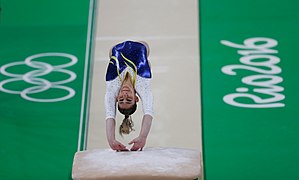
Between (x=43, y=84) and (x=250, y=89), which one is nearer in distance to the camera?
(x=250, y=89)

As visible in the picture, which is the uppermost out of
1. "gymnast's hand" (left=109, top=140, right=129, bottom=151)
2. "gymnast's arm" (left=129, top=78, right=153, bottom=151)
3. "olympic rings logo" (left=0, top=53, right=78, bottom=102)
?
"olympic rings logo" (left=0, top=53, right=78, bottom=102)

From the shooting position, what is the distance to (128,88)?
346cm

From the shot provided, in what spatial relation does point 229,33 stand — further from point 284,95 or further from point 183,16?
point 284,95

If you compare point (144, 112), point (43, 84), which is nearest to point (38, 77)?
point (43, 84)

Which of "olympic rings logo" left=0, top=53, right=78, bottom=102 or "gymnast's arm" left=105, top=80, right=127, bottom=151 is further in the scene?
"olympic rings logo" left=0, top=53, right=78, bottom=102

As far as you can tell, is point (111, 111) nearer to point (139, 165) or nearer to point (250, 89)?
point (139, 165)

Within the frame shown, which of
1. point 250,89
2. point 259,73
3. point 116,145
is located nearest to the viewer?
point 116,145

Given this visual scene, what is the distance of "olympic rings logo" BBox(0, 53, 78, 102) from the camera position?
16.6 ft

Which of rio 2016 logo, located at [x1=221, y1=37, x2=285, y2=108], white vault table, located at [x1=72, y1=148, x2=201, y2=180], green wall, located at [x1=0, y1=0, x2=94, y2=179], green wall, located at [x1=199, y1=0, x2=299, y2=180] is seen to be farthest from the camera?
rio 2016 logo, located at [x1=221, y1=37, x2=285, y2=108]

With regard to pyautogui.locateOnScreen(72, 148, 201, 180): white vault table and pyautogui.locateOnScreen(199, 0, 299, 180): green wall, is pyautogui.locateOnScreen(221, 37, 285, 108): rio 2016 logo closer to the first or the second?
pyautogui.locateOnScreen(199, 0, 299, 180): green wall

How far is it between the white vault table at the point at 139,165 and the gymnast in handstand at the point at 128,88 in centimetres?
12

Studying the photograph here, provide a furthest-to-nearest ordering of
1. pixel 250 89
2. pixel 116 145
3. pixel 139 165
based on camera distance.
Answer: pixel 250 89
pixel 116 145
pixel 139 165

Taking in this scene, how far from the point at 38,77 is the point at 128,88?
6.34 ft

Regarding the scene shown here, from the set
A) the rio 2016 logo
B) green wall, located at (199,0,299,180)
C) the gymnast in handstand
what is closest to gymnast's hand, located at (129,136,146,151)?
the gymnast in handstand
